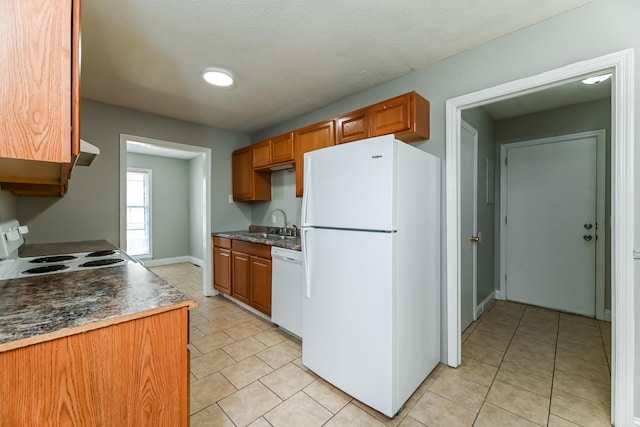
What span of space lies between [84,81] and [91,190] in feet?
3.64

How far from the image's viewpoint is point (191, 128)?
3.61 meters

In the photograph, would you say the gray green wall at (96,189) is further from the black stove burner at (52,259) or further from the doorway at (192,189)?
the black stove burner at (52,259)

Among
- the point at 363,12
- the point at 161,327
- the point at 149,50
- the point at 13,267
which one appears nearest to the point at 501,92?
the point at 363,12

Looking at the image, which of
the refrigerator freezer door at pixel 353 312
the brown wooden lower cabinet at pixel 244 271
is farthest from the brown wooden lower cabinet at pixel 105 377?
the brown wooden lower cabinet at pixel 244 271

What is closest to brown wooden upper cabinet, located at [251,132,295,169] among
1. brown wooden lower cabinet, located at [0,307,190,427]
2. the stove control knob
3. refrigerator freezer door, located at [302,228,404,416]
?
refrigerator freezer door, located at [302,228,404,416]

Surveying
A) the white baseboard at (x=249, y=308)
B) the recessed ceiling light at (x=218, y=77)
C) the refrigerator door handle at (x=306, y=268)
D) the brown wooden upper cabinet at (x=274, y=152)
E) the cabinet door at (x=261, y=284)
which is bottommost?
the white baseboard at (x=249, y=308)

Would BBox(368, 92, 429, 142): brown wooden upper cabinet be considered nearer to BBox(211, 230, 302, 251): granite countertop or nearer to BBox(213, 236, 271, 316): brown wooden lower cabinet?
BBox(211, 230, 302, 251): granite countertop

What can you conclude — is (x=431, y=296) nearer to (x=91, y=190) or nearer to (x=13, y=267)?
(x=13, y=267)

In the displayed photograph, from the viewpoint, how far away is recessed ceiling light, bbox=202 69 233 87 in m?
2.28

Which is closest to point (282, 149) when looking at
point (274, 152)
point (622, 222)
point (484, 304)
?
point (274, 152)

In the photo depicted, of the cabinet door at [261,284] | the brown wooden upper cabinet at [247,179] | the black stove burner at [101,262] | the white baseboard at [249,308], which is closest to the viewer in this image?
the black stove burner at [101,262]

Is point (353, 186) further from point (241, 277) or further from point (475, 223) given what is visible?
point (241, 277)

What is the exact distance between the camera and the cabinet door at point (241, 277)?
3146 mm

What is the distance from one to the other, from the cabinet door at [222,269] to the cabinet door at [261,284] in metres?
0.58
